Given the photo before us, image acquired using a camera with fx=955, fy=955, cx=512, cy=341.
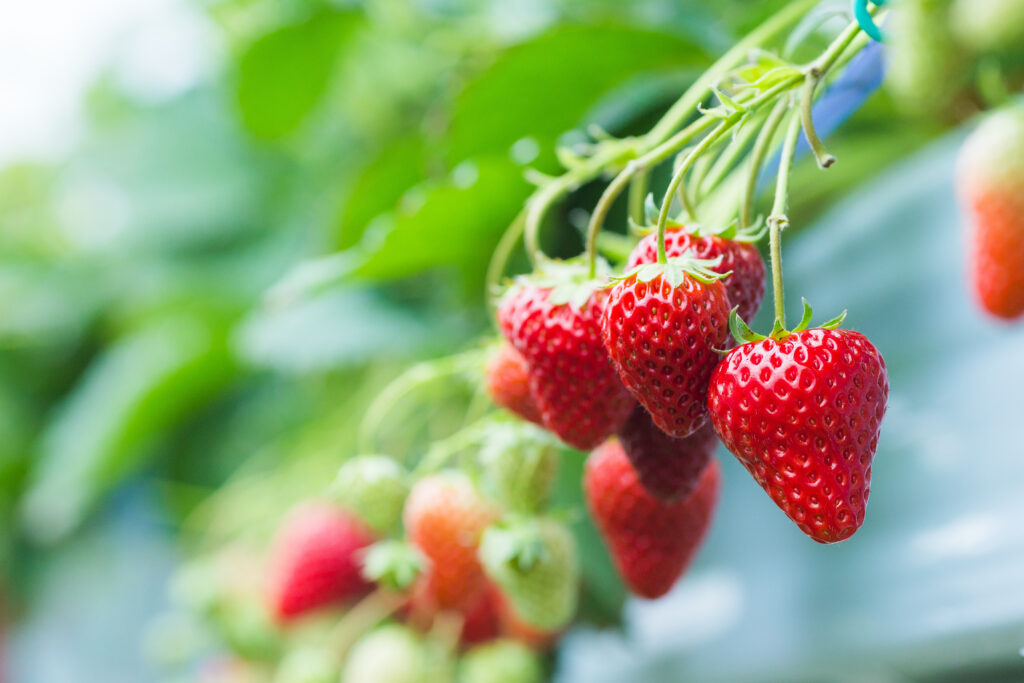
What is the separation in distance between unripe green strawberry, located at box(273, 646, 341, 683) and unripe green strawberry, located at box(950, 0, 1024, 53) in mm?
517

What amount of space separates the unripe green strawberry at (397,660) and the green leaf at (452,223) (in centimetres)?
21

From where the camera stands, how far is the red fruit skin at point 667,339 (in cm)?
27

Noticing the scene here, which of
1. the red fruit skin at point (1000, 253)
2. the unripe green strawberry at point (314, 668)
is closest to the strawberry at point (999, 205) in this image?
the red fruit skin at point (1000, 253)

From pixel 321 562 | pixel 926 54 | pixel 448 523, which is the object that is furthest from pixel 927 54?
pixel 321 562

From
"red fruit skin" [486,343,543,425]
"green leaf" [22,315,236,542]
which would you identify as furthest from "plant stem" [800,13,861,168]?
"green leaf" [22,315,236,542]

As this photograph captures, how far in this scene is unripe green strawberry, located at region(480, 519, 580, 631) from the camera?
43cm

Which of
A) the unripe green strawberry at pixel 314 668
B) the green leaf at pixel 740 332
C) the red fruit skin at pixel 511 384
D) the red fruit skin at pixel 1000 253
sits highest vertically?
the green leaf at pixel 740 332

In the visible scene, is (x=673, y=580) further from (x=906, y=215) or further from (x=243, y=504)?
(x=243, y=504)

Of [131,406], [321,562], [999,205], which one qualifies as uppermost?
[999,205]

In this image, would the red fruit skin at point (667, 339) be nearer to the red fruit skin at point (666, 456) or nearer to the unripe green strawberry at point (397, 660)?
the red fruit skin at point (666, 456)

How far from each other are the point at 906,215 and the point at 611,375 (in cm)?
36

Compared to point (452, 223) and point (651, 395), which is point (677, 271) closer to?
point (651, 395)

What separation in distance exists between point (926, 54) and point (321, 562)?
473 millimetres

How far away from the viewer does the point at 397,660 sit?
0.55m
